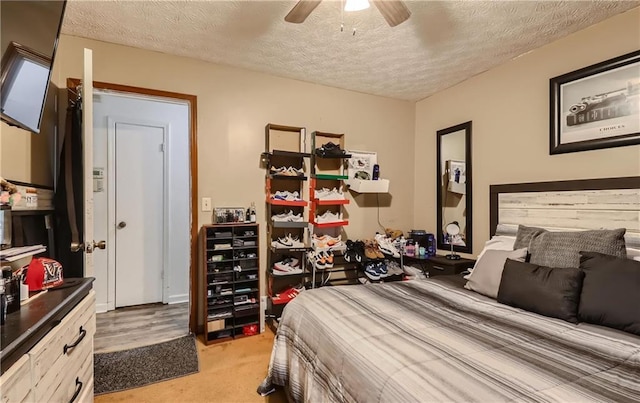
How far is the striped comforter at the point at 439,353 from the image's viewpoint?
3.10ft

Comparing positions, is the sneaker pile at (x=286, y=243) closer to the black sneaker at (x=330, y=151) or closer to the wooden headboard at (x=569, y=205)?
the black sneaker at (x=330, y=151)

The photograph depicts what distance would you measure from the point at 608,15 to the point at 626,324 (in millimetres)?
2075

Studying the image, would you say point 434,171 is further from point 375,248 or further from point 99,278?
point 99,278

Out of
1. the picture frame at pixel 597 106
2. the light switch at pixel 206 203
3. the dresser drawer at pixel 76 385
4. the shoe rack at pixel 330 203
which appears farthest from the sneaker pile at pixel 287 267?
the picture frame at pixel 597 106

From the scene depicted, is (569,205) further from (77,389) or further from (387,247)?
(77,389)

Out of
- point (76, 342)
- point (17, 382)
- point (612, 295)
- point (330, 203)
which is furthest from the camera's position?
point (330, 203)

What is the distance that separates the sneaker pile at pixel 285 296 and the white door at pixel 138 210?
5.19 feet

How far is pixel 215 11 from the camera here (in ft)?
6.71

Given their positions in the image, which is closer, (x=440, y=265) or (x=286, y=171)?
(x=286, y=171)

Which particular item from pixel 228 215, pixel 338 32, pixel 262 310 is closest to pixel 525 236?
pixel 338 32

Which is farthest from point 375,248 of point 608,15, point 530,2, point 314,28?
point 608,15

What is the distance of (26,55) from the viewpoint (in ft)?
4.08

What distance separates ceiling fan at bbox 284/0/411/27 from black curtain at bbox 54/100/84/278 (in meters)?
1.64

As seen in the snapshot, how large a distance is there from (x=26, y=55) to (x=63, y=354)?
1209mm
